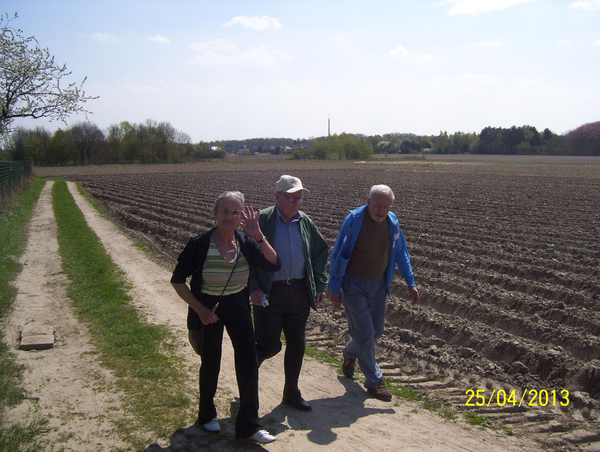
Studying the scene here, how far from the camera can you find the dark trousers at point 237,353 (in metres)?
3.60

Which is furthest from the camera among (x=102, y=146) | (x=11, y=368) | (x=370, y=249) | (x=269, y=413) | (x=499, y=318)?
(x=102, y=146)

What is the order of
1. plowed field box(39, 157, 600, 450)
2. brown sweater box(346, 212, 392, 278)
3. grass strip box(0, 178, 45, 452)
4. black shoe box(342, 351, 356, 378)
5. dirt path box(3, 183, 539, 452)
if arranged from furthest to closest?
black shoe box(342, 351, 356, 378) < plowed field box(39, 157, 600, 450) < brown sweater box(346, 212, 392, 278) < dirt path box(3, 183, 539, 452) < grass strip box(0, 178, 45, 452)

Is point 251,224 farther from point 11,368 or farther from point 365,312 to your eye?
point 11,368

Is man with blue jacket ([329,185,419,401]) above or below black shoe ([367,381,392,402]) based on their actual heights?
above

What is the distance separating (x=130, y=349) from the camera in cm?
538

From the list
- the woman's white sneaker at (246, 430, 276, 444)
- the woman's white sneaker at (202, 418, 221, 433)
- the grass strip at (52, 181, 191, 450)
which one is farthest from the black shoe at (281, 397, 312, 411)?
the grass strip at (52, 181, 191, 450)

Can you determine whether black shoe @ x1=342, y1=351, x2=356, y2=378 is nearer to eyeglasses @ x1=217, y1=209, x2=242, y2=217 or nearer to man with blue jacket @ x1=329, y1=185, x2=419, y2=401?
man with blue jacket @ x1=329, y1=185, x2=419, y2=401

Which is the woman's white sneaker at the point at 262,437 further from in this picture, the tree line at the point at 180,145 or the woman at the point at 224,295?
the tree line at the point at 180,145

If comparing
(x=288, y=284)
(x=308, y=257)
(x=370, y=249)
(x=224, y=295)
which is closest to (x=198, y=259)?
(x=224, y=295)

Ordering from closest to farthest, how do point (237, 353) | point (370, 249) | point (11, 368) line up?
point (237, 353)
point (370, 249)
point (11, 368)

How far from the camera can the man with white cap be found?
4074 millimetres

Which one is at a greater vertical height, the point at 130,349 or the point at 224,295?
the point at 224,295

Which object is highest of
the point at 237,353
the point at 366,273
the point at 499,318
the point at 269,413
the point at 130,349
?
the point at 366,273

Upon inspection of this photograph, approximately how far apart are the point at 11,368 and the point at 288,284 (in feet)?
9.14
